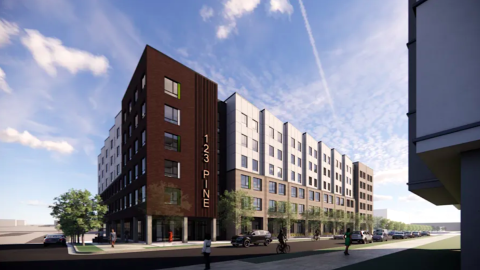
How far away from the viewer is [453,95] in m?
10.1

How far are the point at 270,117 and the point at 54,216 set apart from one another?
131 feet

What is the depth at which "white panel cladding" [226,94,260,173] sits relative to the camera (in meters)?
52.8

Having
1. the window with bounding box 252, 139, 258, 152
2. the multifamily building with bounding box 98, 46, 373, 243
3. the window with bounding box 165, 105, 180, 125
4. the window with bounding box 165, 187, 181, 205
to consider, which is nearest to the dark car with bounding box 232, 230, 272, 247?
the multifamily building with bounding box 98, 46, 373, 243

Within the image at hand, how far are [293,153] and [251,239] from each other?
36517 millimetres

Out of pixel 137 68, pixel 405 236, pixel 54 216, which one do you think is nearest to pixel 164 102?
pixel 137 68

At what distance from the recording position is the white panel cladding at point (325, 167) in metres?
79.7

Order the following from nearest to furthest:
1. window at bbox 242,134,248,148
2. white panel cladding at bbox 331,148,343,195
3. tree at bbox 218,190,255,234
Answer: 1. tree at bbox 218,190,255,234
2. window at bbox 242,134,248,148
3. white panel cladding at bbox 331,148,343,195

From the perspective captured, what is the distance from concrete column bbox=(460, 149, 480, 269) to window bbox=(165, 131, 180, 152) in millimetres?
34868

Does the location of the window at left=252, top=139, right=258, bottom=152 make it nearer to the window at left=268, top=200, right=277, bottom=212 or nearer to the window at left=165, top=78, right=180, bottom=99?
the window at left=268, top=200, right=277, bottom=212

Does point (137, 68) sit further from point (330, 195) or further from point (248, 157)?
point (330, 195)

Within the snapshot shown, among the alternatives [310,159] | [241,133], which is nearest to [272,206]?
[241,133]

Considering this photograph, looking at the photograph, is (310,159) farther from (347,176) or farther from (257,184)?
(347,176)

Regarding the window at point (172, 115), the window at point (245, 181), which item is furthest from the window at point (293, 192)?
the window at point (172, 115)

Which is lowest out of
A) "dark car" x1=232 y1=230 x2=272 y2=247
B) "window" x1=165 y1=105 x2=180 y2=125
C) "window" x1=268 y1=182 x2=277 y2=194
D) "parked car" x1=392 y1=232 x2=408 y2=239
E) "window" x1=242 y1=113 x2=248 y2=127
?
"parked car" x1=392 y1=232 x2=408 y2=239
